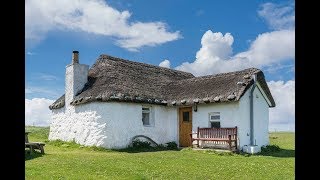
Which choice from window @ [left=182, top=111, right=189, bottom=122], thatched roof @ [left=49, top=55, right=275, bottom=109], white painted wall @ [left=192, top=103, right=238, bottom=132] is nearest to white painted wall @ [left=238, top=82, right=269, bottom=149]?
white painted wall @ [left=192, top=103, right=238, bottom=132]

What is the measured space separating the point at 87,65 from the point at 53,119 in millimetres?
5859

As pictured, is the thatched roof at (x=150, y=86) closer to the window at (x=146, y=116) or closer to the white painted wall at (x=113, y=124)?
the white painted wall at (x=113, y=124)

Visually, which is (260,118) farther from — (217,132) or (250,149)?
(217,132)

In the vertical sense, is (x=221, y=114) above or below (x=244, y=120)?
above

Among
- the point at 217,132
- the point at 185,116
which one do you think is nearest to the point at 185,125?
the point at 185,116

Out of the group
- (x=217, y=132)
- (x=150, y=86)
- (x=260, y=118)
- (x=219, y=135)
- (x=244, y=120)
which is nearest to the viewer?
(x=219, y=135)

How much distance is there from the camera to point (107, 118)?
22.4 meters

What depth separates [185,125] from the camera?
80.5 feet

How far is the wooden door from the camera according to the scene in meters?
24.3

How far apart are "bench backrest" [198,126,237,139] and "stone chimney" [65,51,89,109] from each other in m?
8.92

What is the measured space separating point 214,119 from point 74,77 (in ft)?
32.8

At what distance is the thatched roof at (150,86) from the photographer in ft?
73.7
